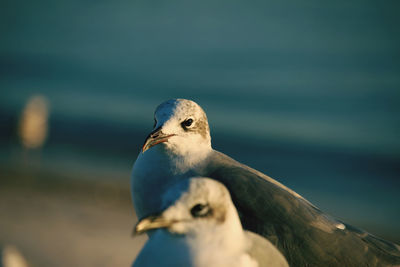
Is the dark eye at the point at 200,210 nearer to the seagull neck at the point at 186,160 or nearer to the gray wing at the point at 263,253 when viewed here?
the gray wing at the point at 263,253

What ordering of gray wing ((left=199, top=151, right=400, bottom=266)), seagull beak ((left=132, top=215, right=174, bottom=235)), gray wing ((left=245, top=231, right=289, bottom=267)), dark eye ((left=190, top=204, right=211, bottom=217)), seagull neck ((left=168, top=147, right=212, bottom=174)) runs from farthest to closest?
seagull neck ((left=168, top=147, right=212, bottom=174)) < gray wing ((left=199, top=151, right=400, bottom=266)) < gray wing ((left=245, top=231, right=289, bottom=267)) < dark eye ((left=190, top=204, right=211, bottom=217)) < seagull beak ((left=132, top=215, right=174, bottom=235))

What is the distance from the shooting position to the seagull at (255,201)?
3.23 metres

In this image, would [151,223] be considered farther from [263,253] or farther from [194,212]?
[263,253]

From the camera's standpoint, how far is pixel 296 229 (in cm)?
324

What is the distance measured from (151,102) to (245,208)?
1415cm

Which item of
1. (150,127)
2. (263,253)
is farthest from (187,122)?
(150,127)

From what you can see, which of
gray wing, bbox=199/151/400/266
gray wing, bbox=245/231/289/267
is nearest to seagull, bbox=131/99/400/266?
gray wing, bbox=199/151/400/266

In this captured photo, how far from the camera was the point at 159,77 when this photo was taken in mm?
20484

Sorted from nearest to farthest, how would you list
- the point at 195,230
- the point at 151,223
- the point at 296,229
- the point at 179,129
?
1. the point at 151,223
2. the point at 195,230
3. the point at 296,229
4. the point at 179,129

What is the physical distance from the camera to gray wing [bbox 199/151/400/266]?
10.6 feet

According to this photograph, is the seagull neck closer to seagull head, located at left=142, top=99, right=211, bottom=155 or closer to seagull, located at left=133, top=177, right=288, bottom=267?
seagull head, located at left=142, top=99, right=211, bottom=155

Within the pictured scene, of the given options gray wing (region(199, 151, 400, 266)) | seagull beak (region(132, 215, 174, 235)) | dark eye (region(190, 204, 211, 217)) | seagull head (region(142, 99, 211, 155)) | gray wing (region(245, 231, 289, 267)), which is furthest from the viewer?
seagull head (region(142, 99, 211, 155))

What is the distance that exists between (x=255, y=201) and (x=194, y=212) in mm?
884

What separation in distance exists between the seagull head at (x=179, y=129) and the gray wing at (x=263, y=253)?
100 cm
